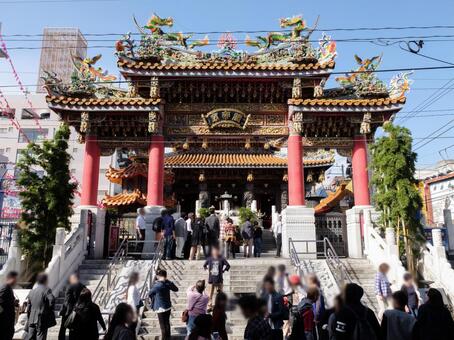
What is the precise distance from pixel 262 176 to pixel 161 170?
9.56m

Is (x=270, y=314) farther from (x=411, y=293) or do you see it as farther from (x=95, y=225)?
(x=95, y=225)

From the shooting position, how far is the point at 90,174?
15.9 meters

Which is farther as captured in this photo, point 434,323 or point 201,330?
point 434,323

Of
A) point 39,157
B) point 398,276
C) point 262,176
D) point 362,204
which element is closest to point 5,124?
point 262,176

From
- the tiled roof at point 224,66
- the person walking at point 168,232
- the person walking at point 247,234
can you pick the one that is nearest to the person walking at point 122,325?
the person walking at point 168,232

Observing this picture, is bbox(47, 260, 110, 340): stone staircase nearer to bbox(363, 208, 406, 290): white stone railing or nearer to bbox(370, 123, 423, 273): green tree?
bbox(363, 208, 406, 290): white stone railing

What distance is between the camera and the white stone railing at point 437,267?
11.8 m

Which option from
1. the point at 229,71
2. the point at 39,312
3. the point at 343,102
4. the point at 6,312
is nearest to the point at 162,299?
the point at 39,312

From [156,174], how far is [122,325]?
37.5ft

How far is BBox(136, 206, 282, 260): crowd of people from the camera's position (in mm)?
13305

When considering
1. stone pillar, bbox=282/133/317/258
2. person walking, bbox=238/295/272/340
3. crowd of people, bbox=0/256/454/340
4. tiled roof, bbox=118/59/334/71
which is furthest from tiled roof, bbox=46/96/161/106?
person walking, bbox=238/295/272/340

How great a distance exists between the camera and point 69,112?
52.9 feet

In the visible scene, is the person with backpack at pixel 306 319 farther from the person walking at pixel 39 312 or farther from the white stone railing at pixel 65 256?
the white stone railing at pixel 65 256

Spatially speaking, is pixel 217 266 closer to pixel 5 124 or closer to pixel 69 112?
pixel 69 112
